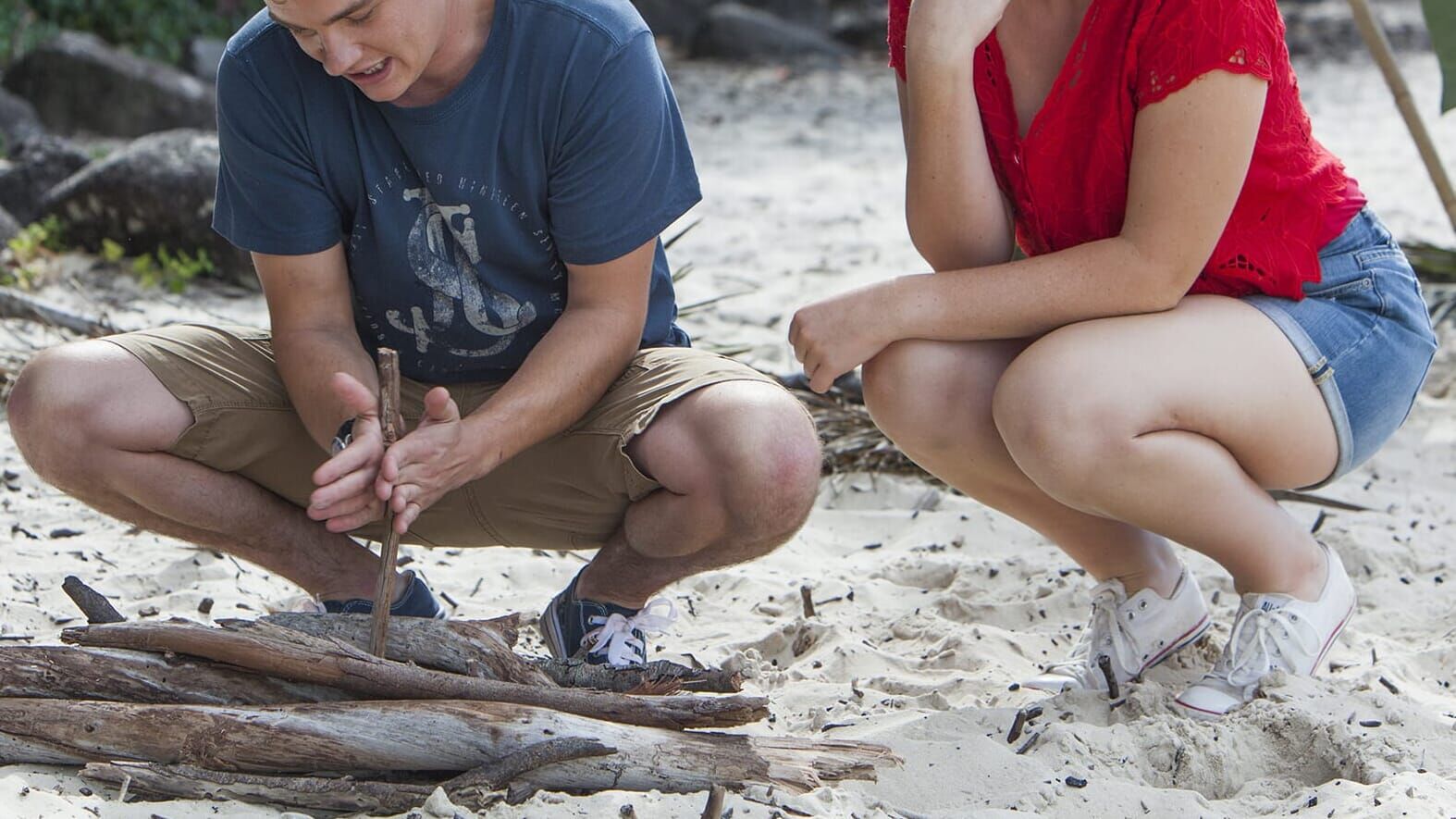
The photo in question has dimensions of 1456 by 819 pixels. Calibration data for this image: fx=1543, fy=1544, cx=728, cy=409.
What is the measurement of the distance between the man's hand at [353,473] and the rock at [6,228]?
3.40 meters

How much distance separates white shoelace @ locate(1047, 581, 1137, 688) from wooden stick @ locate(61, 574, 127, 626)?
143cm

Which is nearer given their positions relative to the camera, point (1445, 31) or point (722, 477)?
point (722, 477)

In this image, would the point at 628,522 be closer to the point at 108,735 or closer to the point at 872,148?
the point at 108,735

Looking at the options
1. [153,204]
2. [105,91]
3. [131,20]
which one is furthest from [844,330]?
[131,20]

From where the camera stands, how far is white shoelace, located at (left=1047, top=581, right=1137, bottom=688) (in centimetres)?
244

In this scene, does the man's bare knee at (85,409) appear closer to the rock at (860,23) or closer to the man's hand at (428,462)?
the man's hand at (428,462)

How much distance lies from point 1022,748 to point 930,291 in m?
0.69

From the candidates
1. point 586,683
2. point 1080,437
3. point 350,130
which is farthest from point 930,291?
point 350,130

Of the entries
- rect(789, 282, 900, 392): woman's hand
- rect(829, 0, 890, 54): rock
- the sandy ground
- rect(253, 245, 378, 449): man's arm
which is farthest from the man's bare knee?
rect(829, 0, 890, 54): rock

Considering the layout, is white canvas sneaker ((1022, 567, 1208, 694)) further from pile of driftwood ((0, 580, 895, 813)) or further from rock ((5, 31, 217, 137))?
rock ((5, 31, 217, 137))

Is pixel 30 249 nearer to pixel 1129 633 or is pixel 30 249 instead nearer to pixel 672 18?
pixel 1129 633

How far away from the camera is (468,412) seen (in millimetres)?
2502

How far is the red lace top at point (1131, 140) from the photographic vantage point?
6.98 ft

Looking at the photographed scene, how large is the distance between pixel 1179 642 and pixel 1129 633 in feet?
0.30
